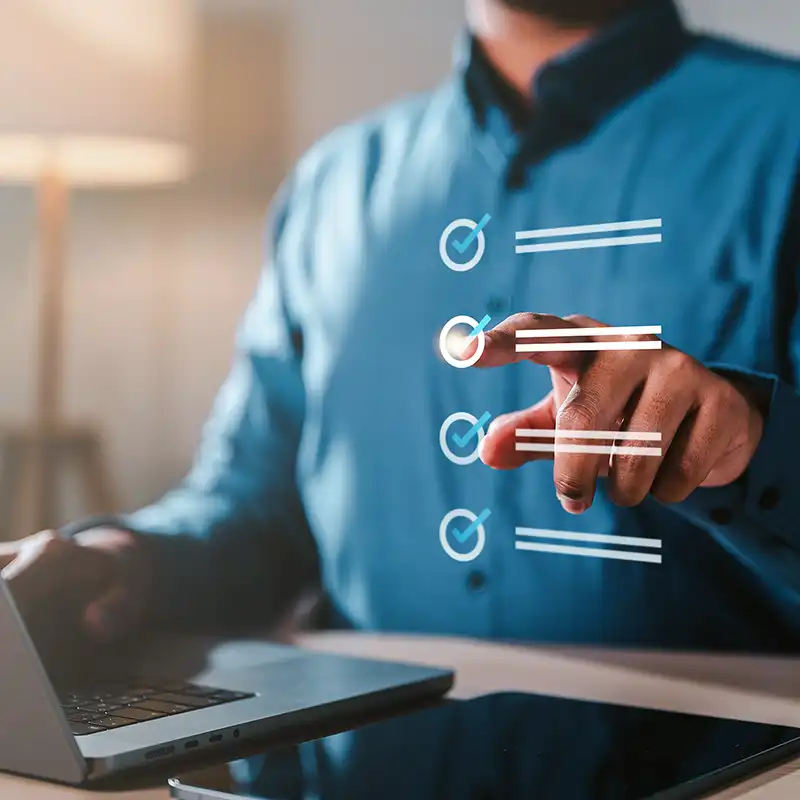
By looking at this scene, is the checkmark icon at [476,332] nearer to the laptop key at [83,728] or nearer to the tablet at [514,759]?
the tablet at [514,759]

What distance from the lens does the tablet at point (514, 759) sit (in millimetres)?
676

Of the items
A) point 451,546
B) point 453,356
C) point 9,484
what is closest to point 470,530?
point 451,546

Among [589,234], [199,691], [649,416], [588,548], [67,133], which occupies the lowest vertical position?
[199,691]

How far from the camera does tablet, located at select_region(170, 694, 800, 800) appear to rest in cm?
68

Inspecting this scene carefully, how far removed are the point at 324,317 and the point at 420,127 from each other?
0.62 feet

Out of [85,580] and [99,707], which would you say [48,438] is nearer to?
[85,580]

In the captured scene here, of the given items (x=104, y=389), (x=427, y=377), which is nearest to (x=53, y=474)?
(x=104, y=389)

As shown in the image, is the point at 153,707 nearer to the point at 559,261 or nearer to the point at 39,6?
the point at 559,261

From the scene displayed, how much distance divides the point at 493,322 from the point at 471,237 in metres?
0.08

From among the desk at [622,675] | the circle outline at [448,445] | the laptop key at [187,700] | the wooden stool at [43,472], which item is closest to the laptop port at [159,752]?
the laptop key at [187,700]

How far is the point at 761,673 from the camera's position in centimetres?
91

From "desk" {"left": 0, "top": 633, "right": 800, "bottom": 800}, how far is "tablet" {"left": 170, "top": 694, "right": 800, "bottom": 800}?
0.21 feet

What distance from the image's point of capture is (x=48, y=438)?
3.97 ft

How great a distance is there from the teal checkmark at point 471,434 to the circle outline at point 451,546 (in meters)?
0.06
